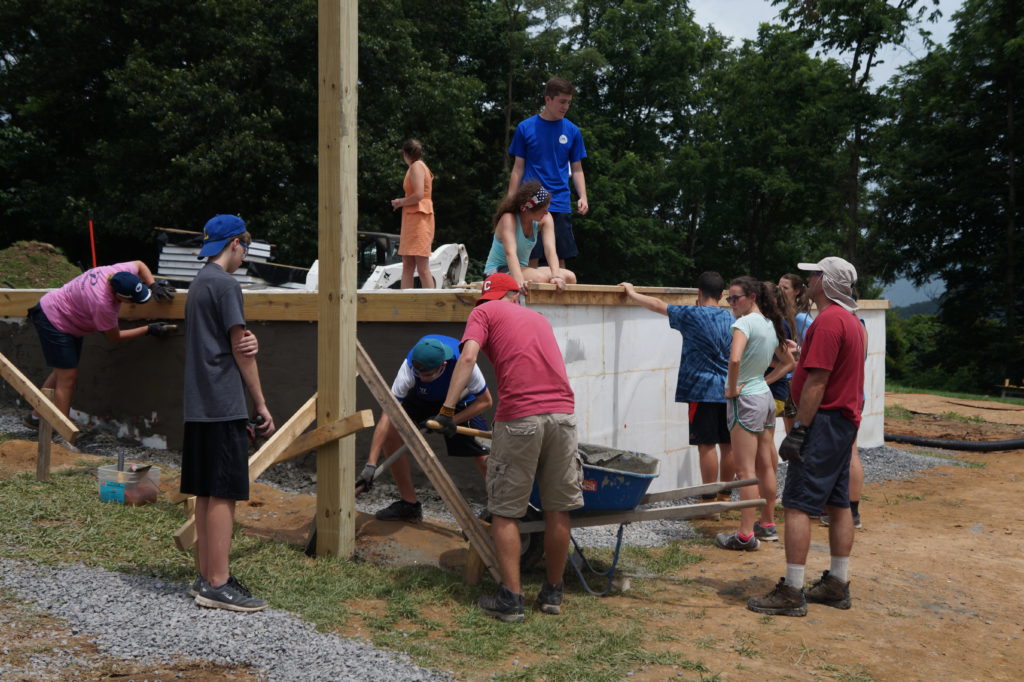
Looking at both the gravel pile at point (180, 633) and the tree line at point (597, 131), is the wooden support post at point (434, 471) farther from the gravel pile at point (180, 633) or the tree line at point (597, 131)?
the tree line at point (597, 131)

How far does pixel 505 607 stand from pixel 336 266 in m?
2.19

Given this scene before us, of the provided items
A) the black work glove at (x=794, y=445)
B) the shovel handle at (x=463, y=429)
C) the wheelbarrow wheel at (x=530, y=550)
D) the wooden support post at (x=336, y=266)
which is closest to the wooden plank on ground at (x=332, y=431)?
the wooden support post at (x=336, y=266)

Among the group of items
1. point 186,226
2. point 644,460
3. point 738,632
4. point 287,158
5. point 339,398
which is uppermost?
point 287,158

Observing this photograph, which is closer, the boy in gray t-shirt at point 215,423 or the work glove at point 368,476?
the boy in gray t-shirt at point 215,423

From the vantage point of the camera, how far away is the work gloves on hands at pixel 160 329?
8117 mm

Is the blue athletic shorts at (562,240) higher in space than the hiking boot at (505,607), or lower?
higher

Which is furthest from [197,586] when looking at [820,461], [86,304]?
[86,304]

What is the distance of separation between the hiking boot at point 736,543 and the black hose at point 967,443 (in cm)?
714

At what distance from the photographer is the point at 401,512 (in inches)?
241

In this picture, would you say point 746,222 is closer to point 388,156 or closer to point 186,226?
point 388,156

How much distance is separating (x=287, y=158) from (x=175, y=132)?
2.92 metres

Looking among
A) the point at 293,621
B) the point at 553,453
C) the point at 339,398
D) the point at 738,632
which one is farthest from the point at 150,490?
the point at 738,632

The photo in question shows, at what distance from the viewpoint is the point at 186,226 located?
24.6m

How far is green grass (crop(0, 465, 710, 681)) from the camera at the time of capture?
3.99 m
